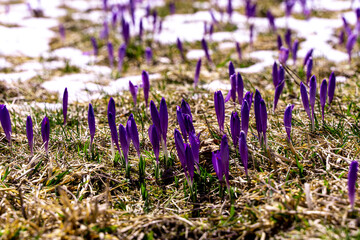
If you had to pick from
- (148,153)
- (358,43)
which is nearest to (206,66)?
(358,43)

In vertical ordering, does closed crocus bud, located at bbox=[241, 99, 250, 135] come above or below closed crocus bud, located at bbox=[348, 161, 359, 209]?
above

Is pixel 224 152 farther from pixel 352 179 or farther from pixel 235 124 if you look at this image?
pixel 352 179

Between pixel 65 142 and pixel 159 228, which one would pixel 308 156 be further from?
pixel 65 142

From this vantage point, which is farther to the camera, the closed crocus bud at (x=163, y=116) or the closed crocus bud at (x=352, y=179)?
the closed crocus bud at (x=163, y=116)

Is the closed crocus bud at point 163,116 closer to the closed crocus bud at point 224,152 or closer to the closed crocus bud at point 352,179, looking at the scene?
the closed crocus bud at point 224,152

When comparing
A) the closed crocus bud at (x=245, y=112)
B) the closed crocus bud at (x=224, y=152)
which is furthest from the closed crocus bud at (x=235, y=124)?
the closed crocus bud at (x=224, y=152)

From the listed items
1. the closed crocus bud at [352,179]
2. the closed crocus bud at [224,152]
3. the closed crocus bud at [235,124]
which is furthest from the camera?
the closed crocus bud at [235,124]

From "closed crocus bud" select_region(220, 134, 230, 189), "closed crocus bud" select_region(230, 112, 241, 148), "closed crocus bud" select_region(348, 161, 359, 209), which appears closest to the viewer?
"closed crocus bud" select_region(348, 161, 359, 209)

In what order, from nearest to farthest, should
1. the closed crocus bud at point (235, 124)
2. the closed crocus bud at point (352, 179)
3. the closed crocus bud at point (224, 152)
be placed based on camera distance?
1. the closed crocus bud at point (352, 179)
2. the closed crocus bud at point (224, 152)
3. the closed crocus bud at point (235, 124)

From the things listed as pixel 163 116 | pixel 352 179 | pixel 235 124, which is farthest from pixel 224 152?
pixel 352 179

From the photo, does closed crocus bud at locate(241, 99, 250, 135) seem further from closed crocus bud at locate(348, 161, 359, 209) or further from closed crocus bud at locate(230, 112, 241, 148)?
closed crocus bud at locate(348, 161, 359, 209)

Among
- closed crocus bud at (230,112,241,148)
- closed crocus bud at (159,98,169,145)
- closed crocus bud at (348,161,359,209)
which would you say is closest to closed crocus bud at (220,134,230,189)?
closed crocus bud at (230,112,241,148)
